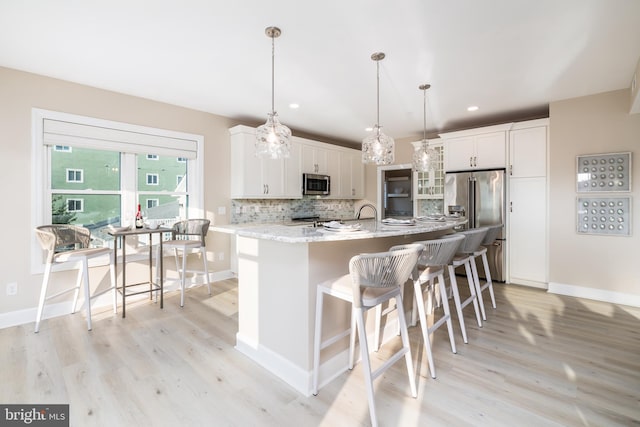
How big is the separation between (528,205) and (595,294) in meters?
1.30

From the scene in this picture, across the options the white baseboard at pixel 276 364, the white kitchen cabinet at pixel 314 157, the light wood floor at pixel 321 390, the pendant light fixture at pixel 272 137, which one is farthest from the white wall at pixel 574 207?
the white baseboard at pixel 276 364

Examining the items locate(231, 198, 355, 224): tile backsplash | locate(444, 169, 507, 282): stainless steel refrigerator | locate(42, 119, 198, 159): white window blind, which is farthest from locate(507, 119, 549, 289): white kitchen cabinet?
locate(42, 119, 198, 159): white window blind

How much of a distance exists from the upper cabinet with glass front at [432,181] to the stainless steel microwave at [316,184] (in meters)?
1.61

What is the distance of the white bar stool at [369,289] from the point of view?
1.57 meters

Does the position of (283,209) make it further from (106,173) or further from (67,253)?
(67,253)

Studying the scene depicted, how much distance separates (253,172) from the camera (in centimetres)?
450

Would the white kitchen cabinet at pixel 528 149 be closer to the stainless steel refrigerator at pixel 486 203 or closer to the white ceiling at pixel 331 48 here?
the stainless steel refrigerator at pixel 486 203

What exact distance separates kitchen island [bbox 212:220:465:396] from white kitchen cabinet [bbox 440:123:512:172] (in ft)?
9.09

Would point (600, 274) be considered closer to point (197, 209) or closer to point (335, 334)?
point (335, 334)

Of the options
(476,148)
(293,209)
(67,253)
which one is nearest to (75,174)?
(67,253)

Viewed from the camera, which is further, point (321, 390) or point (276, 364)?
point (276, 364)

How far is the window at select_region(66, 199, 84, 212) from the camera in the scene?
326 cm

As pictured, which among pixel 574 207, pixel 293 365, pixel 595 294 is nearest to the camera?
pixel 293 365

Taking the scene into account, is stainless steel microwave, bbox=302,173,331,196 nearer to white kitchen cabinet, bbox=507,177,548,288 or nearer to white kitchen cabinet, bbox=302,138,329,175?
white kitchen cabinet, bbox=302,138,329,175
